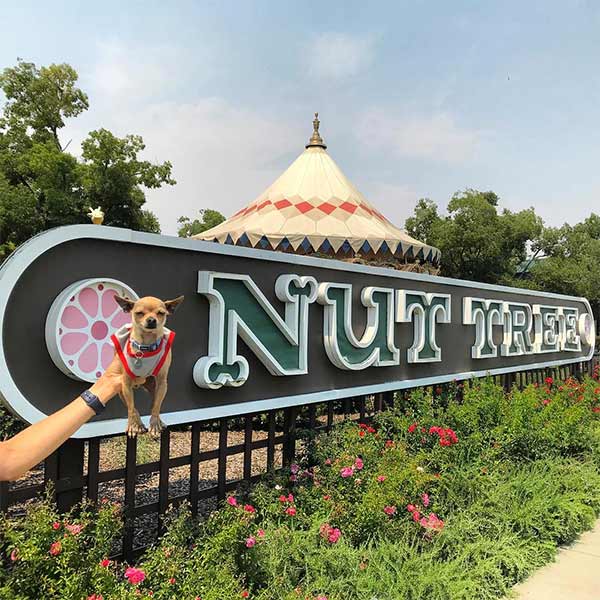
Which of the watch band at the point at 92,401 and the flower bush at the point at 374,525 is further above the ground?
the watch band at the point at 92,401

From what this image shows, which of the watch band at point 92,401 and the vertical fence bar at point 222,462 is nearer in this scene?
the watch band at point 92,401

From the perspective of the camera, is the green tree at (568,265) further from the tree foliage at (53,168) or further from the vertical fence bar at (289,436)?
the vertical fence bar at (289,436)

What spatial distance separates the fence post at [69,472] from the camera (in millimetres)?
3109

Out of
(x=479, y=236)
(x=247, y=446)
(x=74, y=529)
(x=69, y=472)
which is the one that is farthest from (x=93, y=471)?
(x=479, y=236)

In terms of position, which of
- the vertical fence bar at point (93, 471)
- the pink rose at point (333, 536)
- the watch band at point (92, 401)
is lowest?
the pink rose at point (333, 536)

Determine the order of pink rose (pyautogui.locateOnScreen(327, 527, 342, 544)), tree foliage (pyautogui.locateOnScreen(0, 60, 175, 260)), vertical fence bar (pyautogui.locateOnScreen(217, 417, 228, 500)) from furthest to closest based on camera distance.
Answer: tree foliage (pyautogui.locateOnScreen(0, 60, 175, 260)) → vertical fence bar (pyautogui.locateOnScreen(217, 417, 228, 500)) → pink rose (pyautogui.locateOnScreen(327, 527, 342, 544))

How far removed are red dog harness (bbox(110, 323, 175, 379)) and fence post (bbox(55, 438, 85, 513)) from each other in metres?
1.37

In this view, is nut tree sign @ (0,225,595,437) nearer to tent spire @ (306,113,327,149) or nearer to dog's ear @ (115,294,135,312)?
dog's ear @ (115,294,135,312)

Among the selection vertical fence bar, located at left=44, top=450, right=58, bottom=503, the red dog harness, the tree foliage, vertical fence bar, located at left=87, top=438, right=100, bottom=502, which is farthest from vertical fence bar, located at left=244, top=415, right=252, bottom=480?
the tree foliage

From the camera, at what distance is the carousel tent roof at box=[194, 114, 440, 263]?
13102 millimetres

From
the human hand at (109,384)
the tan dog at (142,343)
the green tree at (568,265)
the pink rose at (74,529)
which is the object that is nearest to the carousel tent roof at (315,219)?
the pink rose at (74,529)

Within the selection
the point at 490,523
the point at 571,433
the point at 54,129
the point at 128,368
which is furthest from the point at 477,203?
the point at 128,368

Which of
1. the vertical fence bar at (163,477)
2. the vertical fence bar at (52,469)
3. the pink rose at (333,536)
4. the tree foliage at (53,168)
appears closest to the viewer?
the vertical fence bar at (52,469)

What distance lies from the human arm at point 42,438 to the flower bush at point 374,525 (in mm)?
1247
